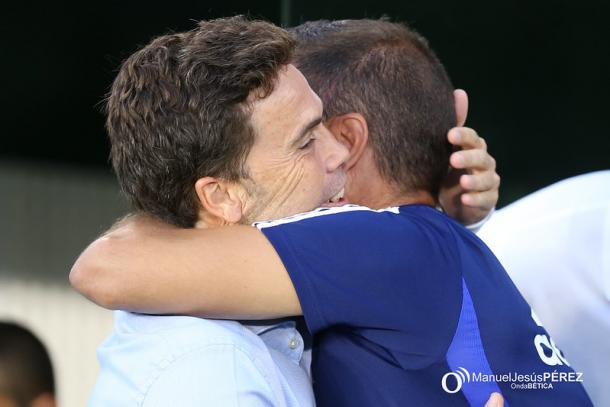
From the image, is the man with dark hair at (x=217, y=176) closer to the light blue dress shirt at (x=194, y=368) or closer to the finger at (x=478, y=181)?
the light blue dress shirt at (x=194, y=368)

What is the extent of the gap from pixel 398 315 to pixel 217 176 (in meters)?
0.46

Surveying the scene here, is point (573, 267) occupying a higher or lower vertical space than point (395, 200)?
lower

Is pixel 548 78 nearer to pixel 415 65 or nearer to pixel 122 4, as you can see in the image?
pixel 122 4

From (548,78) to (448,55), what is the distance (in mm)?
496

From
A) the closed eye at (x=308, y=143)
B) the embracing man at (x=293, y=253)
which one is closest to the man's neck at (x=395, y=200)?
the embracing man at (x=293, y=253)

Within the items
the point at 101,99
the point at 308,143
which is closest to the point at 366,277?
the point at 308,143

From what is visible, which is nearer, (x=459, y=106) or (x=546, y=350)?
(x=546, y=350)

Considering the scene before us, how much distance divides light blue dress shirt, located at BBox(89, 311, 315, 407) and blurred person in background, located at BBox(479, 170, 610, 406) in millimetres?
867

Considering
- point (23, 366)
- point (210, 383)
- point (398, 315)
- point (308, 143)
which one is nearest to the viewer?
point (210, 383)

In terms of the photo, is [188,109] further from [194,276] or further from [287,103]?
[194,276]

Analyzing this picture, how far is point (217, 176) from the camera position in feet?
6.97

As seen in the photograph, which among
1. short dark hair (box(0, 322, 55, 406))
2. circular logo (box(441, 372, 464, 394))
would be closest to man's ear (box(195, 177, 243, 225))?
circular logo (box(441, 372, 464, 394))

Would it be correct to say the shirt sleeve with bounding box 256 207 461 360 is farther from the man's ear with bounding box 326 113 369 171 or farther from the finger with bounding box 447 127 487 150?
the finger with bounding box 447 127 487 150

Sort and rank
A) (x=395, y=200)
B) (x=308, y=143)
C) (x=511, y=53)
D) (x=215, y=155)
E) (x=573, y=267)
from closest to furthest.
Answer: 1. (x=215, y=155)
2. (x=308, y=143)
3. (x=395, y=200)
4. (x=573, y=267)
5. (x=511, y=53)
